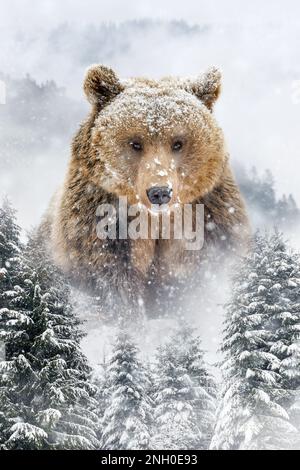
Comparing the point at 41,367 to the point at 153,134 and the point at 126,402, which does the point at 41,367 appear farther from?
the point at 153,134

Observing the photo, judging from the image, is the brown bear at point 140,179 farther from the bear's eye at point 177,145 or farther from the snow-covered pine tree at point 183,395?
the snow-covered pine tree at point 183,395

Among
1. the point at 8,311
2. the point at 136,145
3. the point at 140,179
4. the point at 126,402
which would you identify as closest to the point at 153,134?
the point at 136,145

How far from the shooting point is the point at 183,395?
591 cm

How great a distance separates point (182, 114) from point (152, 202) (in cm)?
101

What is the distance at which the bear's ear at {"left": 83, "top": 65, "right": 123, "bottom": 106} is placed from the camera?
508 cm

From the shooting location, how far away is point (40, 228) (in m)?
6.03

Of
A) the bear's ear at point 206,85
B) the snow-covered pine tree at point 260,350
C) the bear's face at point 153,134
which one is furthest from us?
the snow-covered pine tree at point 260,350

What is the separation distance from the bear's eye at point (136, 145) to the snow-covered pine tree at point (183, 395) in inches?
78.0

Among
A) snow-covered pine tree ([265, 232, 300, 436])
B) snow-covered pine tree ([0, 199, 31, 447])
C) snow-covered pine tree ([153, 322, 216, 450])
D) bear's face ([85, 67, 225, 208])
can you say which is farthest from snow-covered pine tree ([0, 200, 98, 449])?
snow-covered pine tree ([265, 232, 300, 436])

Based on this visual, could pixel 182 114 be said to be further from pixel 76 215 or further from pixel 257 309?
pixel 257 309

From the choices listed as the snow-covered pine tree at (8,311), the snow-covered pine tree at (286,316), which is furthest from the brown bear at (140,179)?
the snow-covered pine tree at (286,316)

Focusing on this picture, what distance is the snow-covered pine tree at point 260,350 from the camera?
5.55 m

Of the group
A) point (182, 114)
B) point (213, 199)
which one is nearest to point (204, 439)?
point (213, 199)

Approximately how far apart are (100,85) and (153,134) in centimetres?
70
